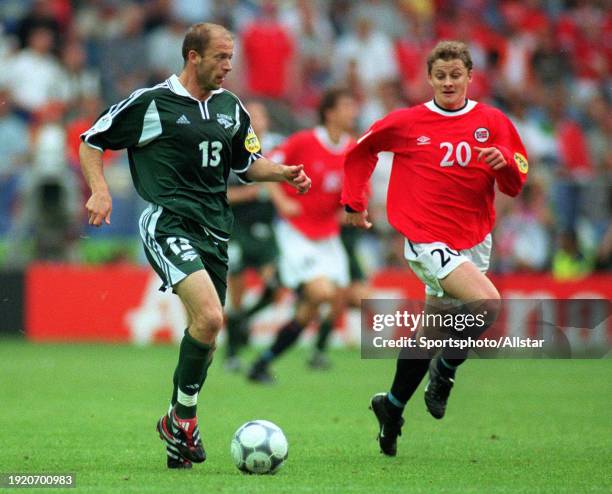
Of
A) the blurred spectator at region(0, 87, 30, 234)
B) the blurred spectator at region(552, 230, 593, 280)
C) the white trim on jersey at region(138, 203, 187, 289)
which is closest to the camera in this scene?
the white trim on jersey at region(138, 203, 187, 289)

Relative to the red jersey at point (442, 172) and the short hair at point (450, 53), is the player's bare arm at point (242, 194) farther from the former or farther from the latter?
the short hair at point (450, 53)

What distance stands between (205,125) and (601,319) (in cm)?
954

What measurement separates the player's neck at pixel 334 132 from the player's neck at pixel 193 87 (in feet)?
18.9

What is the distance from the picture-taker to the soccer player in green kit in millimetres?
6812

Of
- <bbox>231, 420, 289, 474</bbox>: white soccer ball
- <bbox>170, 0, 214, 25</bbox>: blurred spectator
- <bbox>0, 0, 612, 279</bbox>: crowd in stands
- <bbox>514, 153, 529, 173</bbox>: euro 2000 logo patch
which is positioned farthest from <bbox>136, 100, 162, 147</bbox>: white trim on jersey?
<bbox>170, 0, 214, 25</bbox>: blurred spectator

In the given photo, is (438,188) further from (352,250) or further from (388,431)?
(352,250)

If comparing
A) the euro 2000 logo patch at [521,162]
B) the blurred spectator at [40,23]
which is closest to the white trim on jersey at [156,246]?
the euro 2000 logo patch at [521,162]

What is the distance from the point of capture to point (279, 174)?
23.8 feet

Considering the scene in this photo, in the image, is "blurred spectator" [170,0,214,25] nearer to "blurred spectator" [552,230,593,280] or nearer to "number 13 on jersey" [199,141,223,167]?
"blurred spectator" [552,230,593,280]

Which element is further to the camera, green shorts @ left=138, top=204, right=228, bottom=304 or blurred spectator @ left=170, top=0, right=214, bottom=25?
blurred spectator @ left=170, top=0, right=214, bottom=25

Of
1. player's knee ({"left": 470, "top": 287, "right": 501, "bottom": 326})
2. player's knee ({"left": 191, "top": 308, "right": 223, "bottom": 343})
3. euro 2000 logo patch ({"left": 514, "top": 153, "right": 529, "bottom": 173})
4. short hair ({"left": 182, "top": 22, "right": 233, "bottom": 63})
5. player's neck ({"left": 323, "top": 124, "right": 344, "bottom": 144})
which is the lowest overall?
player's knee ({"left": 191, "top": 308, "right": 223, "bottom": 343})

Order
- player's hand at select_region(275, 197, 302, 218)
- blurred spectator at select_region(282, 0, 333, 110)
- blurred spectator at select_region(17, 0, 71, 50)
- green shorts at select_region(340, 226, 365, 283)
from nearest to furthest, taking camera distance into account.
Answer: player's hand at select_region(275, 197, 302, 218)
green shorts at select_region(340, 226, 365, 283)
blurred spectator at select_region(17, 0, 71, 50)
blurred spectator at select_region(282, 0, 333, 110)

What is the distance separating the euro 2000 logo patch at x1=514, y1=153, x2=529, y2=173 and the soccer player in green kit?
137 centimetres

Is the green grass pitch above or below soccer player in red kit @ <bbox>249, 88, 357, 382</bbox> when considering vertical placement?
below
